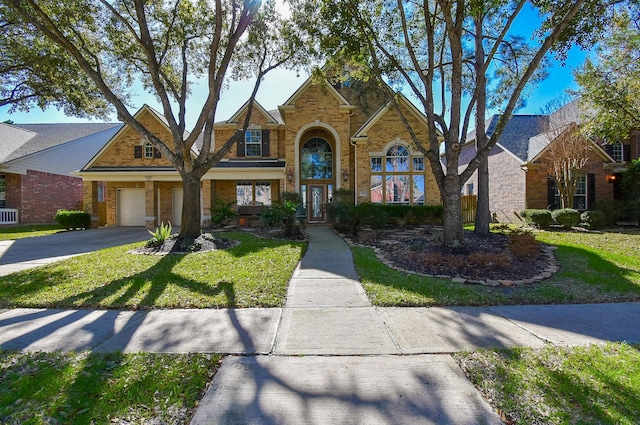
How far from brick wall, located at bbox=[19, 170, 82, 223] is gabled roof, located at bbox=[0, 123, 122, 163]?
1.81m

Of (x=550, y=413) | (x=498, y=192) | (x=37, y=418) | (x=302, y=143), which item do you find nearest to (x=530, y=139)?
(x=498, y=192)

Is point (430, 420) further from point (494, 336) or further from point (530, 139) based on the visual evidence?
point (530, 139)

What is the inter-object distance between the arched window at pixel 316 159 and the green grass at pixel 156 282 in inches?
397

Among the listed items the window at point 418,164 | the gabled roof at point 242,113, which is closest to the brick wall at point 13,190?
the gabled roof at point 242,113

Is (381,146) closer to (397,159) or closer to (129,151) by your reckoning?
(397,159)

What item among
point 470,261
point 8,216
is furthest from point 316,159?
point 8,216

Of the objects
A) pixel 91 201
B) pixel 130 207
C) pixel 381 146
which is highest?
pixel 381 146

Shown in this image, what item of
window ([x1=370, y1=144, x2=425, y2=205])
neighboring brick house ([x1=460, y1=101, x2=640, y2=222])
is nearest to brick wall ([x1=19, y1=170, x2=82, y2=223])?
window ([x1=370, y1=144, x2=425, y2=205])

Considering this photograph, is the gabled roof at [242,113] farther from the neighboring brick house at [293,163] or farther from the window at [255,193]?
the window at [255,193]

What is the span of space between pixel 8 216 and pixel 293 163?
64.7 feet

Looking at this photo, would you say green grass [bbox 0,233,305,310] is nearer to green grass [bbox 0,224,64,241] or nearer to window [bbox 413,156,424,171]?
green grass [bbox 0,224,64,241]

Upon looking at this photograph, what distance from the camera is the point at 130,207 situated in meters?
20.0

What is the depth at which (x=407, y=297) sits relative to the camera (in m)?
5.03

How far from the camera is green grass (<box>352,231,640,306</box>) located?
4984 mm
